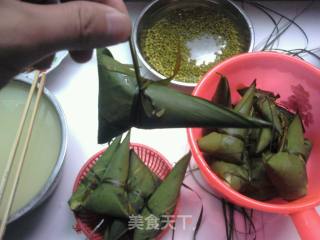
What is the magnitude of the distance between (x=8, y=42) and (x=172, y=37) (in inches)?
20.0

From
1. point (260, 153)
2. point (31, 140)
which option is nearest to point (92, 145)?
point (31, 140)

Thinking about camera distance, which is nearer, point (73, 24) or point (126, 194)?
point (73, 24)

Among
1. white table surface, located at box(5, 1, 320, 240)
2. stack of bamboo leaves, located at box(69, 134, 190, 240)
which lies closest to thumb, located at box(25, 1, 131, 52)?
stack of bamboo leaves, located at box(69, 134, 190, 240)

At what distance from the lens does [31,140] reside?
76 cm

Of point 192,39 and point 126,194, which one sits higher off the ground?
point 192,39

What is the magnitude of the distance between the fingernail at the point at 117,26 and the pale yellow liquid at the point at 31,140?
0.31m

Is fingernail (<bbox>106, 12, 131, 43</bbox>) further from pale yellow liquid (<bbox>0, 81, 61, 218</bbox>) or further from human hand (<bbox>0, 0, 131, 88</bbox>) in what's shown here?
pale yellow liquid (<bbox>0, 81, 61, 218</bbox>)

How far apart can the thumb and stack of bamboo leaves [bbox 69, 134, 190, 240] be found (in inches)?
10.0

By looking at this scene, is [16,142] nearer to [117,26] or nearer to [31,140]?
[31,140]

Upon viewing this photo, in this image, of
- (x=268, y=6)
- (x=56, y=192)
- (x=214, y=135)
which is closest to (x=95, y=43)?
(x=214, y=135)

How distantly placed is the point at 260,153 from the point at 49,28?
0.40 meters

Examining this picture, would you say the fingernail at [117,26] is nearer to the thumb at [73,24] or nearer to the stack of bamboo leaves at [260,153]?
the thumb at [73,24]

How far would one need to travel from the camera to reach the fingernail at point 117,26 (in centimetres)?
47

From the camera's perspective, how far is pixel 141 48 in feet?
2.87
